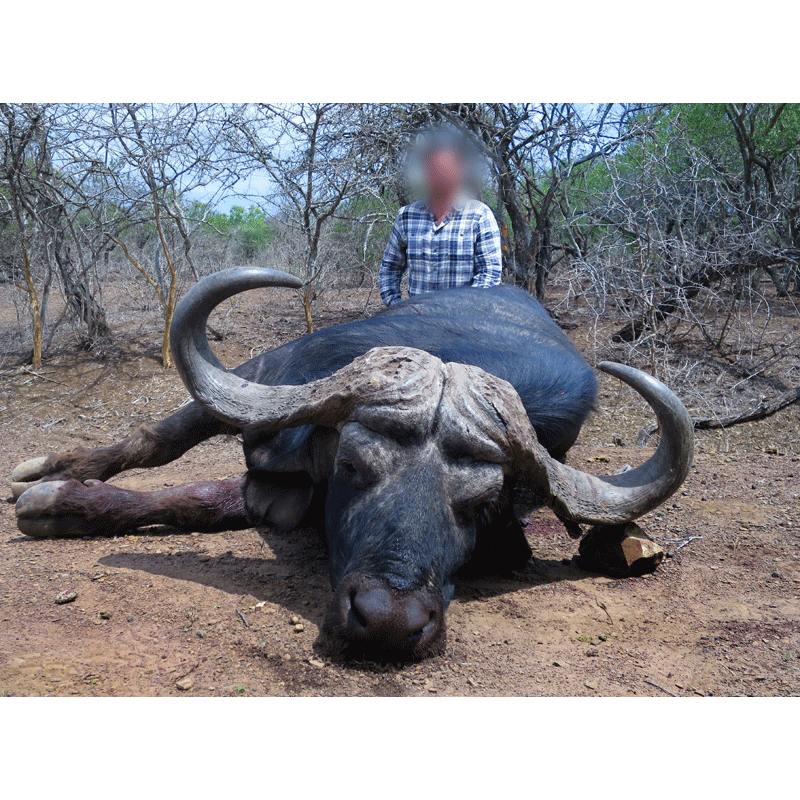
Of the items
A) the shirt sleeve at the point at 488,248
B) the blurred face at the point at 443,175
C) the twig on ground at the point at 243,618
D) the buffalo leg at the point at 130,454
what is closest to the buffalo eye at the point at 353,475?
the twig on ground at the point at 243,618

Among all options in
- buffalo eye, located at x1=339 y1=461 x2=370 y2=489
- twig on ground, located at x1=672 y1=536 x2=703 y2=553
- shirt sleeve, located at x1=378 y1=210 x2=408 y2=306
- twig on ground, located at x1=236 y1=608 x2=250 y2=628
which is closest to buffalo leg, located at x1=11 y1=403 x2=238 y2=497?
buffalo eye, located at x1=339 y1=461 x2=370 y2=489

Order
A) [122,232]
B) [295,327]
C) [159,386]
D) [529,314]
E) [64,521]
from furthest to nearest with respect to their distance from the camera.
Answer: [295,327] → [122,232] → [159,386] → [529,314] → [64,521]

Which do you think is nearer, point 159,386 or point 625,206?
point 625,206

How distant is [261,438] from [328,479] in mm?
621

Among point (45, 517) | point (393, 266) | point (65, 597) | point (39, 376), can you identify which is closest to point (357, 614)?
point (65, 597)

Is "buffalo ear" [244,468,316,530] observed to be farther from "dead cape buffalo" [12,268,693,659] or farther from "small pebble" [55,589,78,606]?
"small pebble" [55,589,78,606]

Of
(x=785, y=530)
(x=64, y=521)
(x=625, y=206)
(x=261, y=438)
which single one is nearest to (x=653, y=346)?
(x=625, y=206)

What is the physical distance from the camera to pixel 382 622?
1951 millimetres

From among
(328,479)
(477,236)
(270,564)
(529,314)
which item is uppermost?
(477,236)

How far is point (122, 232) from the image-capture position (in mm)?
8055

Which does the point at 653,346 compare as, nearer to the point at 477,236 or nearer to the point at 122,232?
the point at 477,236

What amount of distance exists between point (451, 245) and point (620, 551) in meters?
2.89

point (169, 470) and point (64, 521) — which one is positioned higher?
point (64, 521)

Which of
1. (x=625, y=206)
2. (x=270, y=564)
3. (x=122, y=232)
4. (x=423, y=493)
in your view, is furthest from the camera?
A: (x=122, y=232)
